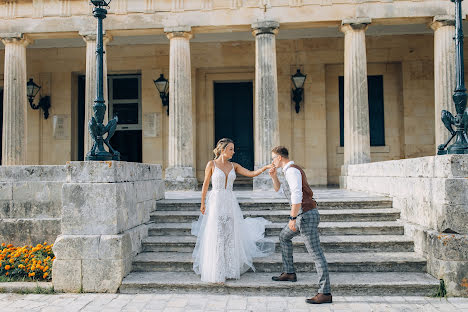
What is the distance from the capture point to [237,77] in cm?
Answer: 1633

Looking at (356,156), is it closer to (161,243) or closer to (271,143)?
(271,143)

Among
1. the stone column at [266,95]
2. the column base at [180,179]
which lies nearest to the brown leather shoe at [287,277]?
the stone column at [266,95]

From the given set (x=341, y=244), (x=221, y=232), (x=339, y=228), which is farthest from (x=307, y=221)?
(x=339, y=228)

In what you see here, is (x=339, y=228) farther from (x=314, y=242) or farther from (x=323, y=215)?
(x=314, y=242)

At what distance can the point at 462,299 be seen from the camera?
5.39 metres

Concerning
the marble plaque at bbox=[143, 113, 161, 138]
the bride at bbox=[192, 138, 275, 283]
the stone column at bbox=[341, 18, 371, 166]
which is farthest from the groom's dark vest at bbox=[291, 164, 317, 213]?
the marble plaque at bbox=[143, 113, 161, 138]

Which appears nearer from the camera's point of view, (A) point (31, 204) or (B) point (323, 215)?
(A) point (31, 204)

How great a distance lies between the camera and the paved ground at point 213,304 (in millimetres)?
5113

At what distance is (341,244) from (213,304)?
2.37m

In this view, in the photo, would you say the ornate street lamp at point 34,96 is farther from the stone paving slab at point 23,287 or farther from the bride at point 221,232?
the bride at point 221,232

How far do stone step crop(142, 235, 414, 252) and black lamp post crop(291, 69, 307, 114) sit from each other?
9067 millimetres

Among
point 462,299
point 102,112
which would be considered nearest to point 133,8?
point 102,112

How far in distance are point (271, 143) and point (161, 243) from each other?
21.6 ft

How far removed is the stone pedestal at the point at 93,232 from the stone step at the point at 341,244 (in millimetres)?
618
